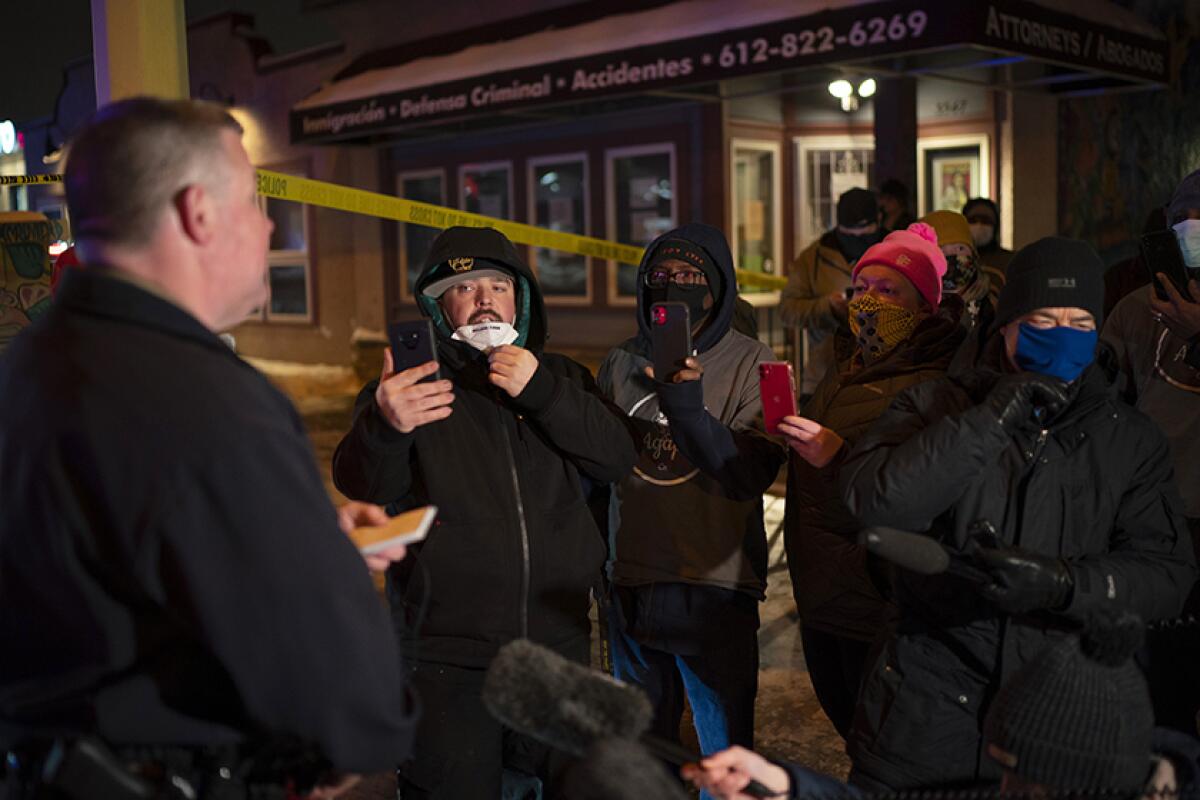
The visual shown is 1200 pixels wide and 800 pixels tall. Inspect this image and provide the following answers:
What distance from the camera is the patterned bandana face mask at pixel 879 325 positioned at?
3.94 meters

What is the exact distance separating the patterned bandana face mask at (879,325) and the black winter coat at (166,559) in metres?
Result: 2.45

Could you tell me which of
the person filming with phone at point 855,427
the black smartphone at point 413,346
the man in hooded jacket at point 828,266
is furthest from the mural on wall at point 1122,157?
the black smartphone at point 413,346

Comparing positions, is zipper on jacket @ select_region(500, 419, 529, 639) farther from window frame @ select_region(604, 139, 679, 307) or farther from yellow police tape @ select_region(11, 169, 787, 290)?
window frame @ select_region(604, 139, 679, 307)

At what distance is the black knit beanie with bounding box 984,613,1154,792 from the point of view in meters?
2.19

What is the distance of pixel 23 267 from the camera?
6.48m

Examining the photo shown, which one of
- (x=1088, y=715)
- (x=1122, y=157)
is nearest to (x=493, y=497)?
(x=1088, y=715)

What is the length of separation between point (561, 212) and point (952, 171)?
200 inches

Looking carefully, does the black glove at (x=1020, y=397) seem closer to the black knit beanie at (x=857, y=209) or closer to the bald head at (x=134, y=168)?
the bald head at (x=134, y=168)

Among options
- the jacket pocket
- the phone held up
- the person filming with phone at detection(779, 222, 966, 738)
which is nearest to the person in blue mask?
Answer: the phone held up

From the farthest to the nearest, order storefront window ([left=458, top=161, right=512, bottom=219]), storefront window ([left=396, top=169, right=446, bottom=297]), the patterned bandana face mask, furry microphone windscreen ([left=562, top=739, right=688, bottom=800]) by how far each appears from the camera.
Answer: storefront window ([left=396, top=169, right=446, bottom=297]) < storefront window ([left=458, top=161, right=512, bottom=219]) < the patterned bandana face mask < furry microphone windscreen ([left=562, top=739, right=688, bottom=800])

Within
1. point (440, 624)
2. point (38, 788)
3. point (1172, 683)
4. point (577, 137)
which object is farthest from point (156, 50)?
point (577, 137)

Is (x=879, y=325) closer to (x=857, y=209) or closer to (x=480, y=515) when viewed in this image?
(x=480, y=515)

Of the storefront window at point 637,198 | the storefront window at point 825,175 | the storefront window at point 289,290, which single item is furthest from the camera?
the storefront window at point 289,290

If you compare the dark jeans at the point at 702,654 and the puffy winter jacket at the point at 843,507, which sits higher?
the puffy winter jacket at the point at 843,507
